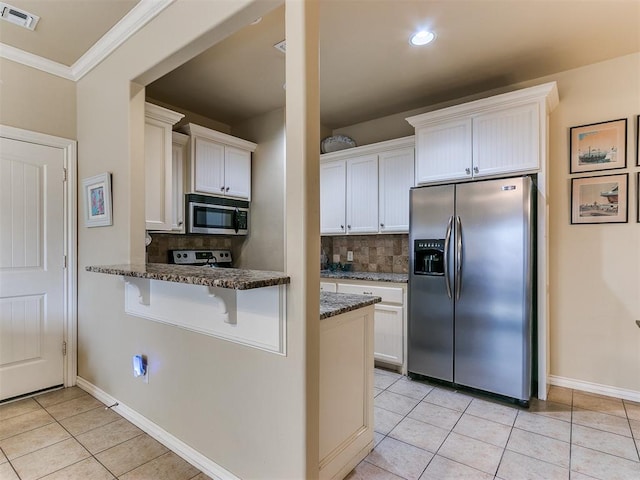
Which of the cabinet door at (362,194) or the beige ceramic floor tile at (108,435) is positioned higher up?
the cabinet door at (362,194)

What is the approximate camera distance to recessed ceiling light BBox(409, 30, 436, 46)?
228 centimetres

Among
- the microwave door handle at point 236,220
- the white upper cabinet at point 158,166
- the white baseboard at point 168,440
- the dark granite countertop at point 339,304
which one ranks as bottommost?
the white baseboard at point 168,440

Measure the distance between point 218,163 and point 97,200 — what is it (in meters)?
1.23

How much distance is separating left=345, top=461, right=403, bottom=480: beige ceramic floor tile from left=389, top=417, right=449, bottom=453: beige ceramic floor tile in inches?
12.8

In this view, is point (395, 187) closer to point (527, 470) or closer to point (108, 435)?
point (527, 470)

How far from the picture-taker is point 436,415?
238 centimetres

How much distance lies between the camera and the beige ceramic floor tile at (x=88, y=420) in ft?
7.05

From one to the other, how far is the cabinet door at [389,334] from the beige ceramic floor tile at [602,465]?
4.65 ft

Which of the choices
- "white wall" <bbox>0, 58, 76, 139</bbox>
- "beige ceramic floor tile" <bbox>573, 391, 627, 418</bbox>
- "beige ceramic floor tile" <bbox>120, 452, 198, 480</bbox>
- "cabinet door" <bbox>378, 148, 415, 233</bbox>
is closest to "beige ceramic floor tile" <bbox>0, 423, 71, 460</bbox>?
"beige ceramic floor tile" <bbox>120, 452, 198, 480</bbox>

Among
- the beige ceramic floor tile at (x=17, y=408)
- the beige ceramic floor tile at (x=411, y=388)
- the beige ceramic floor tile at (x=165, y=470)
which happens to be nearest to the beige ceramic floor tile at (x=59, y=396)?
the beige ceramic floor tile at (x=17, y=408)

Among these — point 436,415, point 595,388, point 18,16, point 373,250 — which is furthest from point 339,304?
point 18,16

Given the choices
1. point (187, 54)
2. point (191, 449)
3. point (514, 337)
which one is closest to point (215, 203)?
point (187, 54)

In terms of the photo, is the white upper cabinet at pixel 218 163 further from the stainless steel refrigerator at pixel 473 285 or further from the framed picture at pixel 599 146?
the framed picture at pixel 599 146

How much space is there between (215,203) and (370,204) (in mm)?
1625
